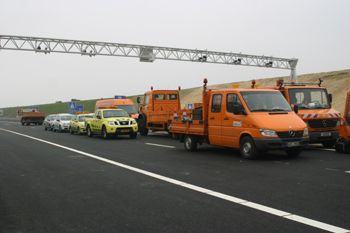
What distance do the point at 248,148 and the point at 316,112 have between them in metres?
3.87

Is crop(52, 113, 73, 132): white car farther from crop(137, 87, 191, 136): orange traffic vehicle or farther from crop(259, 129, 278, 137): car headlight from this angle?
crop(259, 129, 278, 137): car headlight

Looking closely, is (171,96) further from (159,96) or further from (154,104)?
(154,104)

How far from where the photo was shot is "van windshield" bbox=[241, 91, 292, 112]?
1058 cm

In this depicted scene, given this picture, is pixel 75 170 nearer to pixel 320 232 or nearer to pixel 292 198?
pixel 292 198

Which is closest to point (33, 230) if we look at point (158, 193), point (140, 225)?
point (140, 225)

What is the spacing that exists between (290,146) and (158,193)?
498cm

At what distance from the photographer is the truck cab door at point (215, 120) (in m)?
11.2

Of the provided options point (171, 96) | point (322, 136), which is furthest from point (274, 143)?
point (171, 96)

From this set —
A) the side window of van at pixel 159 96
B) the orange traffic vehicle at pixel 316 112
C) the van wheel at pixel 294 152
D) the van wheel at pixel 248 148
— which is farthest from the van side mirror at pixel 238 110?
the side window of van at pixel 159 96

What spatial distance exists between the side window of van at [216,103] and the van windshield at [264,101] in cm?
87

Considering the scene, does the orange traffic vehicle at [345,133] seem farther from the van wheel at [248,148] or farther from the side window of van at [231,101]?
the side window of van at [231,101]

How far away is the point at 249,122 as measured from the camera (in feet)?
33.3

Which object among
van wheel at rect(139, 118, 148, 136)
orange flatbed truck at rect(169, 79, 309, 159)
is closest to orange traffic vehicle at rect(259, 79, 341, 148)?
orange flatbed truck at rect(169, 79, 309, 159)

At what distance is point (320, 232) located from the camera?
164 inches
